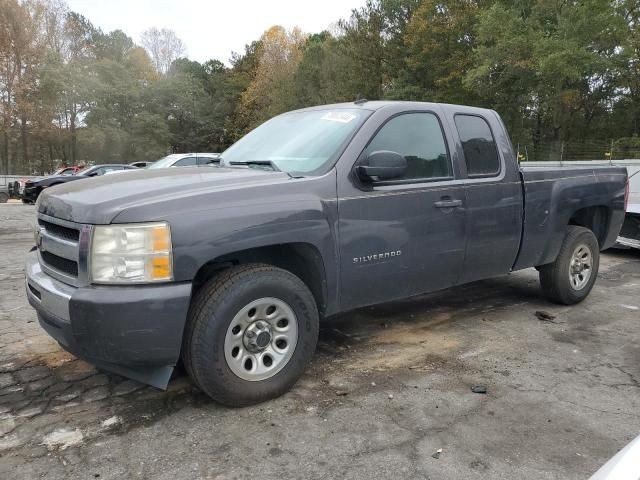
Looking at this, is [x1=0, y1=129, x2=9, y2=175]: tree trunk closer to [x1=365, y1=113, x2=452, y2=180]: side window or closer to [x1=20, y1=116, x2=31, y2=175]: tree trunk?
[x1=20, y1=116, x2=31, y2=175]: tree trunk

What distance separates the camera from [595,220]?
5.61m

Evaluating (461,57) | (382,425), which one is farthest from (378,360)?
(461,57)

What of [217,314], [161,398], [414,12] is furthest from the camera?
[414,12]

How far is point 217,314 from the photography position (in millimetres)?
2857

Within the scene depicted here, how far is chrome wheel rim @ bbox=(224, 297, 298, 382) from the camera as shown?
9.82ft

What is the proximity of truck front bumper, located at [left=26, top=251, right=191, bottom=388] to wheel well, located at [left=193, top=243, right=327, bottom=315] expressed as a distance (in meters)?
0.34

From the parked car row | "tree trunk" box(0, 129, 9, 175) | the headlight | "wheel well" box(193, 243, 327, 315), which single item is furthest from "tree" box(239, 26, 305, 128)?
the headlight

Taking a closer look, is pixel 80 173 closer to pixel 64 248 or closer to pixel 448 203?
pixel 64 248

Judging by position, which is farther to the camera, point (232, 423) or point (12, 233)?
point (12, 233)

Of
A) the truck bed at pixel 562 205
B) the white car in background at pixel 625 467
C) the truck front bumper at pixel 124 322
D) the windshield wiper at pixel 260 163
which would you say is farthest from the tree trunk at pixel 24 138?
the white car in background at pixel 625 467

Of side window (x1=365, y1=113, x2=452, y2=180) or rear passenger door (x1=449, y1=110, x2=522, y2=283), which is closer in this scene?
side window (x1=365, y1=113, x2=452, y2=180)

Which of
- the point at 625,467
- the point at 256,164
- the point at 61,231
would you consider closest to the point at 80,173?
the point at 256,164

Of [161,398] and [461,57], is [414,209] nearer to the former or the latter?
[161,398]

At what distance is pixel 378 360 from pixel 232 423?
1.29 meters
